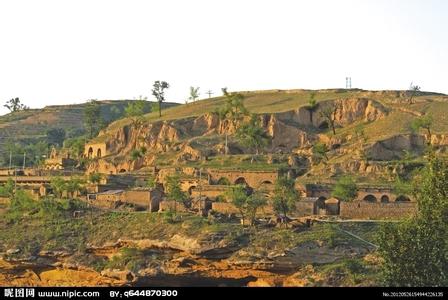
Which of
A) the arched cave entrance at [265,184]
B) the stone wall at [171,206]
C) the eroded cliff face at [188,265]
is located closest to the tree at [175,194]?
the stone wall at [171,206]

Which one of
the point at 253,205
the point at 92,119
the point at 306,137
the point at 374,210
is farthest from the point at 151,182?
→ the point at 92,119

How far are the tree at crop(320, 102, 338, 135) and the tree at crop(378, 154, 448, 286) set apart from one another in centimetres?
3165

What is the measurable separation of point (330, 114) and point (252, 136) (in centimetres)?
913

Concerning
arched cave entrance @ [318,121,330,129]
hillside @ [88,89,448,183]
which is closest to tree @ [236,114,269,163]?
hillside @ [88,89,448,183]

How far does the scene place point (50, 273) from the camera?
4397cm

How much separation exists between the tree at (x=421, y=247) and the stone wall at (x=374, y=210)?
34.2 feet

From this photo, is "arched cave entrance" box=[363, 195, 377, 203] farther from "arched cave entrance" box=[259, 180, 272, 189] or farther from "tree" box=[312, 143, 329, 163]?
"tree" box=[312, 143, 329, 163]

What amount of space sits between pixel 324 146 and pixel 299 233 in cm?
1967

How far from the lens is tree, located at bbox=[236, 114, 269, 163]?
62.7 m

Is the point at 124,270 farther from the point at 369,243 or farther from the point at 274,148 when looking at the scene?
the point at 274,148

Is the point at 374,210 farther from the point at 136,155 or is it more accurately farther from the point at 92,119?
the point at 92,119

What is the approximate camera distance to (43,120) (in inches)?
4500
